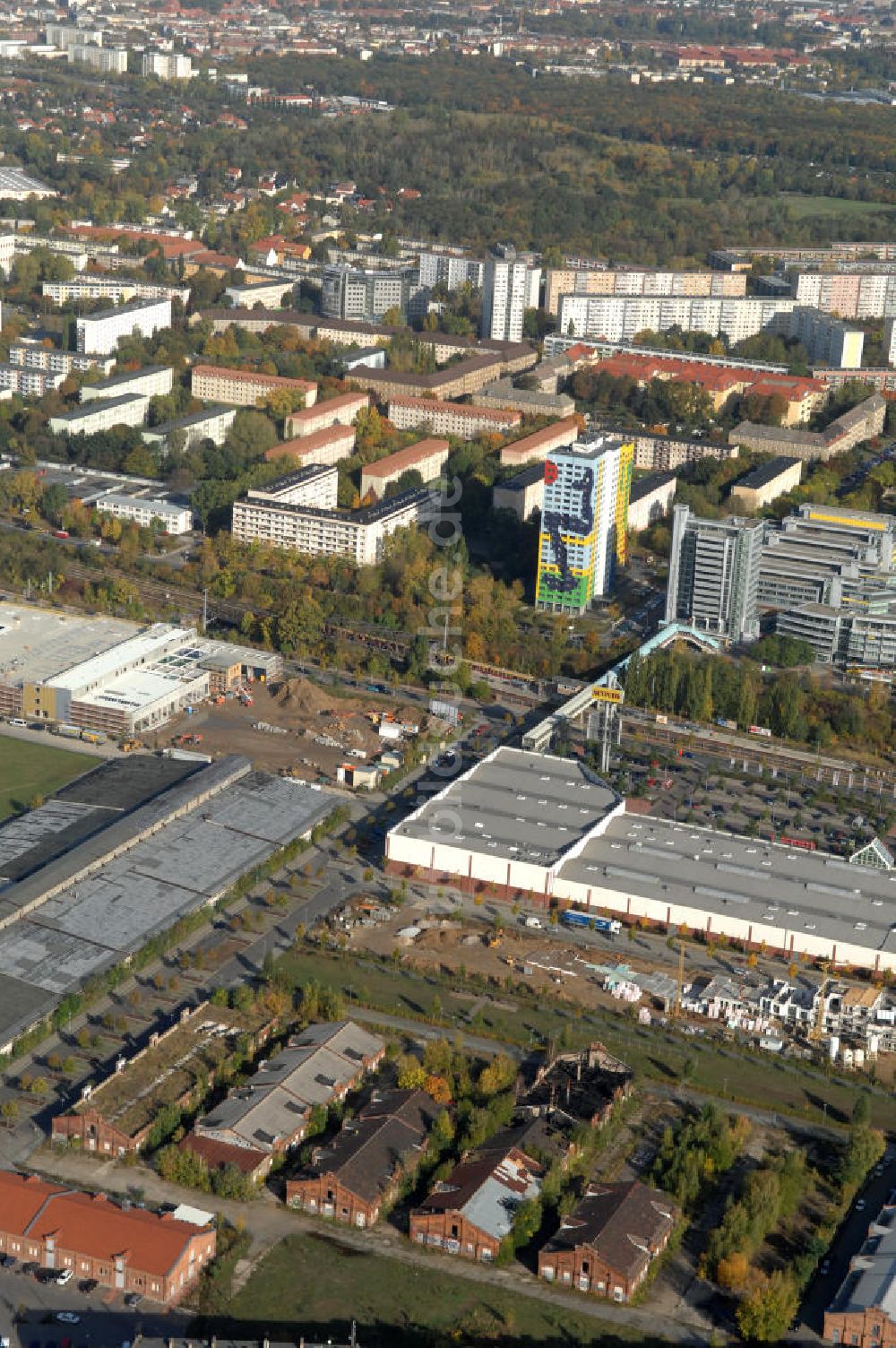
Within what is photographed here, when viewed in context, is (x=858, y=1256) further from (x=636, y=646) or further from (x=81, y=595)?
(x=81, y=595)

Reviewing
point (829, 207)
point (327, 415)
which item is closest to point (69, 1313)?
point (327, 415)

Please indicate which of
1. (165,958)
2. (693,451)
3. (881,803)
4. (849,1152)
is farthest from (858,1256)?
(693,451)

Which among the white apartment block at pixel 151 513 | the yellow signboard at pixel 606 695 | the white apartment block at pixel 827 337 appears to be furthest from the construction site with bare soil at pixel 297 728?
the white apartment block at pixel 827 337

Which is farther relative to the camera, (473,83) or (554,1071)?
(473,83)

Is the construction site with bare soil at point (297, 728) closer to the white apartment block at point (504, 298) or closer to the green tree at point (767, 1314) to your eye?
the green tree at point (767, 1314)

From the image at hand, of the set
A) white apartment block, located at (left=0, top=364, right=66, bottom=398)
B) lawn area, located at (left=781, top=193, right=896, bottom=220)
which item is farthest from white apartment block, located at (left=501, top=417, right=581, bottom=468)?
lawn area, located at (left=781, top=193, right=896, bottom=220)

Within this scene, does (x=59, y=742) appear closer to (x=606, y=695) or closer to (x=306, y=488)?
(x=606, y=695)
